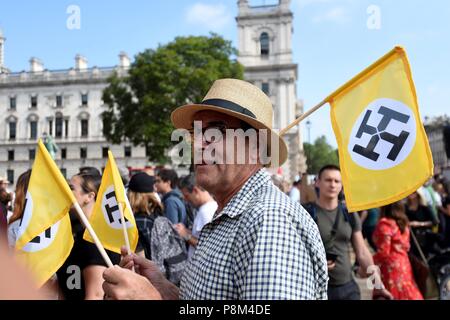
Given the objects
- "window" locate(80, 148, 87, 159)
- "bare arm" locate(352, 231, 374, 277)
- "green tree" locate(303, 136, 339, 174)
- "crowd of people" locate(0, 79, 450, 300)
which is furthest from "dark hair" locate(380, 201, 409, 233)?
"green tree" locate(303, 136, 339, 174)

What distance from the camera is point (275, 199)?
168 centimetres

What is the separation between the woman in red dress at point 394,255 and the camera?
16.4ft

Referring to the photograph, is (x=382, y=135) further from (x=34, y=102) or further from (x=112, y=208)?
(x=34, y=102)

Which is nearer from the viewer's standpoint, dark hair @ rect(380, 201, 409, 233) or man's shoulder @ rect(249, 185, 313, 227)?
man's shoulder @ rect(249, 185, 313, 227)

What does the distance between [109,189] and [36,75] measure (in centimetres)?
6996

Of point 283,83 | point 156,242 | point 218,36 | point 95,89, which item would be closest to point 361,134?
point 156,242

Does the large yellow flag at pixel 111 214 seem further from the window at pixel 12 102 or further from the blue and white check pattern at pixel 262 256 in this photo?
the window at pixel 12 102

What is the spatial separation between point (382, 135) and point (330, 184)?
2.31 m

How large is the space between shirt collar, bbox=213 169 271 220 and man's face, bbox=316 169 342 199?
2536 mm

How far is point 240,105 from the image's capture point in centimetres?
202

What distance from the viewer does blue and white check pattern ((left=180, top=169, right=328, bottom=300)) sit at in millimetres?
1490

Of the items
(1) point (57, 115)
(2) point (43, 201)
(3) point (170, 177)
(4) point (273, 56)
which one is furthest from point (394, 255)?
(1) point (57, 115)

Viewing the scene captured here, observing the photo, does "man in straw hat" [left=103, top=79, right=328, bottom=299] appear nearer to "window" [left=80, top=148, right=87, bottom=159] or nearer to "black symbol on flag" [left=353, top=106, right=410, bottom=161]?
"black symbol on flag" [left=353, top=106, right=410, bottom=161]

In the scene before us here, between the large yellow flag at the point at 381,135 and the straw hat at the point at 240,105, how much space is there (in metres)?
0.35
